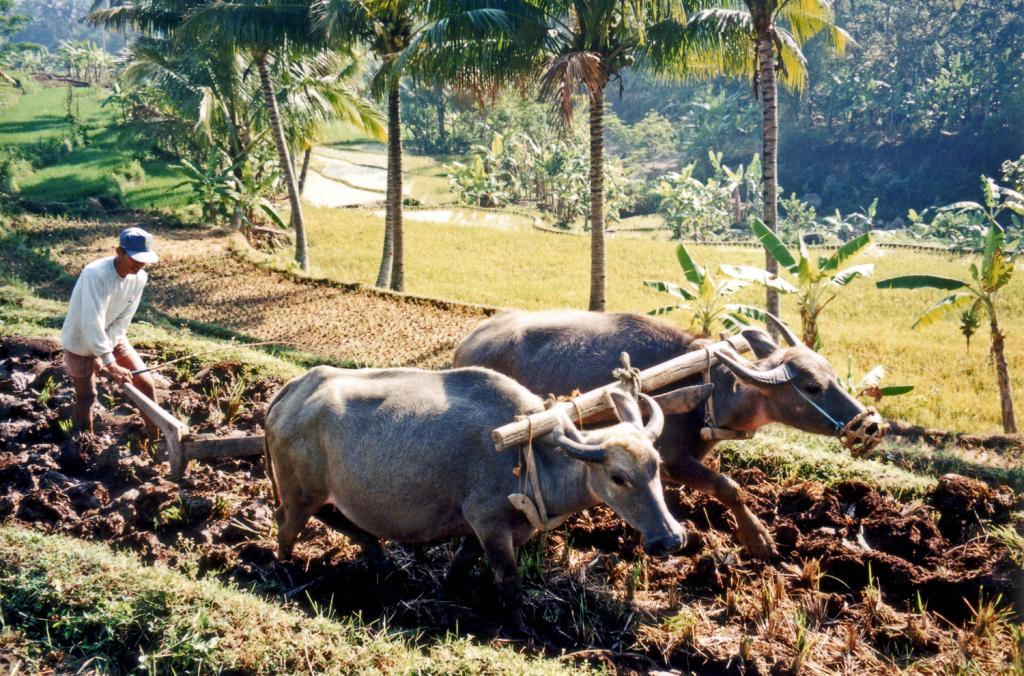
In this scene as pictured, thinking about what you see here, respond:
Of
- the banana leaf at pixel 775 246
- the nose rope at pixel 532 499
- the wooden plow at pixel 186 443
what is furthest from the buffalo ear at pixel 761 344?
the wooden plow at pixel 186 443

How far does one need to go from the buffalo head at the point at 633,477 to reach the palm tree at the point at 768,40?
242 inches

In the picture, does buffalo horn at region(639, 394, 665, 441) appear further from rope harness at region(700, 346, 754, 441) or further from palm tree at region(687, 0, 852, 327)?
palm tree at region(687, 0, 852, 327)

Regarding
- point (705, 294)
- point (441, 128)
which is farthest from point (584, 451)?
point (441, 128)

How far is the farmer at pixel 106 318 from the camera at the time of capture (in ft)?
18.1

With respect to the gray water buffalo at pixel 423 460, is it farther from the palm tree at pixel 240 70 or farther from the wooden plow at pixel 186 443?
the palm tree at pixel 240 70

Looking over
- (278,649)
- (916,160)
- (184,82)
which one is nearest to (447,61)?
(278,649)

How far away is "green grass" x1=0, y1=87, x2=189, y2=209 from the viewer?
20.3 meters

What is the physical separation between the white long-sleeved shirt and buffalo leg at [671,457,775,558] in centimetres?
390

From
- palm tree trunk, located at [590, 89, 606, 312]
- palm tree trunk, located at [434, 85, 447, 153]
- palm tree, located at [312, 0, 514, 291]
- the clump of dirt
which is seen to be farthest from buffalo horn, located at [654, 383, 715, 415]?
palm tree trunk, located at [434, 85, 447, 153]

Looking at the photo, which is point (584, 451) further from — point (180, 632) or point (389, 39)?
point (389, 39)

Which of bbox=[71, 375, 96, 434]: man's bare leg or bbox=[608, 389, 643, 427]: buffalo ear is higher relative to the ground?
bbox=[608, 389, 643, 427]: buffalo ear

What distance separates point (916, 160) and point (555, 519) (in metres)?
40.6

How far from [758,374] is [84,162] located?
24245 mm

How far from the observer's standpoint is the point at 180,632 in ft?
13.4
